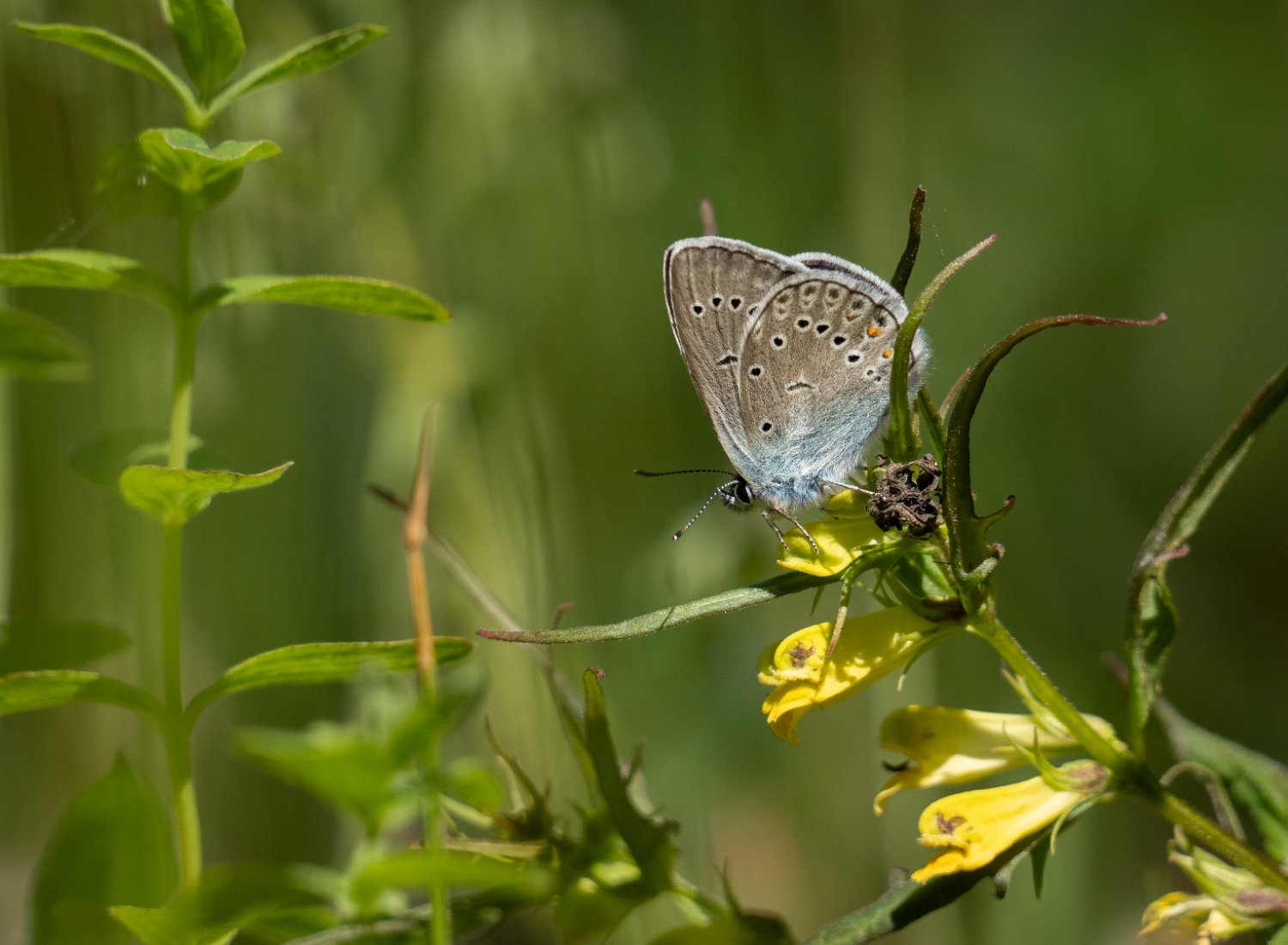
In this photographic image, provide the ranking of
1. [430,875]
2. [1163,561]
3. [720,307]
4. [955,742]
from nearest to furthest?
[430,875]
[1163,561]
[955,742]
[720,307]

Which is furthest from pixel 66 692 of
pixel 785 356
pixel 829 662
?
pixel 785 356

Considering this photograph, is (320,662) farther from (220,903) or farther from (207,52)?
(207,52)

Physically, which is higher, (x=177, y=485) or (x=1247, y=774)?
(x=177, y=485)

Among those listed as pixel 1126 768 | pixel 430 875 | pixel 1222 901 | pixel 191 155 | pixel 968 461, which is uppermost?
pixel 191 155

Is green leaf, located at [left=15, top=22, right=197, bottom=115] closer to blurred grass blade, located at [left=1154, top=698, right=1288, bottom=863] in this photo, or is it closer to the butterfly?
the butterfly

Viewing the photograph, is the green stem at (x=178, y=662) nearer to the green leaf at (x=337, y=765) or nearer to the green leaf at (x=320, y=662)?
the green leaf at (x=320, y=662)

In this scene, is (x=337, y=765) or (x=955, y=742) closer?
(x=337, y=765)

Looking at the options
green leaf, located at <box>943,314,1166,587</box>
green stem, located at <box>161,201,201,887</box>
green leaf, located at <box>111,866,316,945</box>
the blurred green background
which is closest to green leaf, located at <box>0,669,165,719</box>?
green stem, located at <box>161,201,201,887</box>
